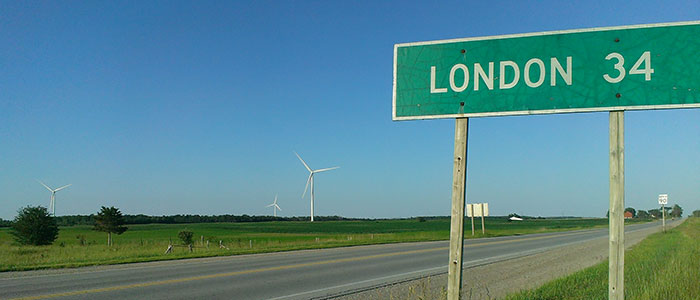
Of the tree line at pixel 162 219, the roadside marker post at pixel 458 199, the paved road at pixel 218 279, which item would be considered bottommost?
the tree line at pixel 162 219

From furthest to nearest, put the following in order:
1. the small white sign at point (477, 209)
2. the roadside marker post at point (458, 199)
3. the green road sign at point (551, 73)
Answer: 1. the small white sign at point (477, 209)
2. the roadside marker post at point (458, 199)
3. the green road sign at point (551, 73)

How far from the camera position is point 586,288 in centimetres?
1041

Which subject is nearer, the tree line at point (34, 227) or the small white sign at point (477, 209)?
the tree line at point (34, 227)

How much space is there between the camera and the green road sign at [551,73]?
4301 millimetres

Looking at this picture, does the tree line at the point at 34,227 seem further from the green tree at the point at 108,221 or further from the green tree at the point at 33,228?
the green tree at the point at 108,221

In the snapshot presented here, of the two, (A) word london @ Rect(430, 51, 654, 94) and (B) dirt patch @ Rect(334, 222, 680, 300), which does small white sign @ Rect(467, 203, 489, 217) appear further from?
(A) word london @ Rect(430, 51, 654, 94)

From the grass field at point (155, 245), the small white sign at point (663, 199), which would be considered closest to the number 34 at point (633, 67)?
the grass field at point (155, 245)

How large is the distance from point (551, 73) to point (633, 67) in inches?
23.7

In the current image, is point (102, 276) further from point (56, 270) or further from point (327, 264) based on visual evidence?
point (327, 264)

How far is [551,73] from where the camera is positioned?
4570 mm

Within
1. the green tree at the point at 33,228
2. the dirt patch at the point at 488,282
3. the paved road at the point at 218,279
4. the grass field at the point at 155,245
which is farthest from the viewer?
the green tree at the point at 33,228

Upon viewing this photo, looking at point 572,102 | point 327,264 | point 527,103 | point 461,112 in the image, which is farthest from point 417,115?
point 327,264

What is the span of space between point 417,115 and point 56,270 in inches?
535

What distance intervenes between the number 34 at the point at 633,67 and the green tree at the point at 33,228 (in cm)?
4173
